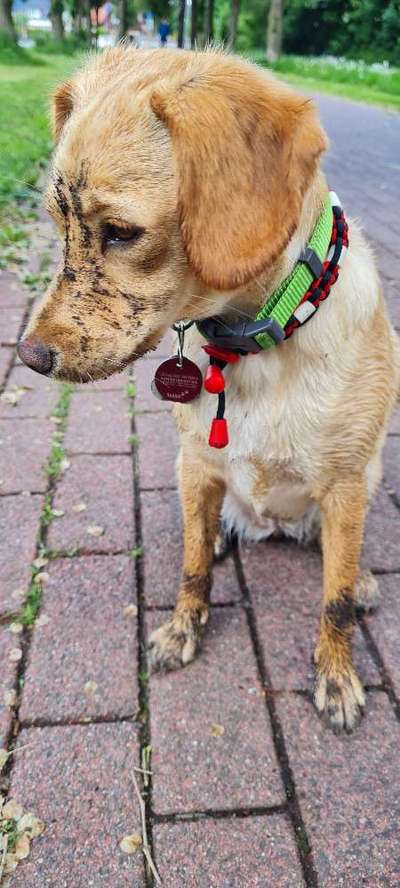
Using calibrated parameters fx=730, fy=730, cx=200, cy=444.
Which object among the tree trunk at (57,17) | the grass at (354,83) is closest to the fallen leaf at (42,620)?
the grass at (354,83)

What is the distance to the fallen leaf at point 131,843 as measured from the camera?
66.8 inches

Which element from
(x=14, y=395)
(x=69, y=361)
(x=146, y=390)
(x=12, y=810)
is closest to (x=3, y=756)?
(x=12, y=810)

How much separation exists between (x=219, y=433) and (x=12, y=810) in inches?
41.4

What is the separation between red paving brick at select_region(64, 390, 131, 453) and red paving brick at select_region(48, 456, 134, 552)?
10cm

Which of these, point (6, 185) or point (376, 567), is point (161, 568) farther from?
point (6, 185)

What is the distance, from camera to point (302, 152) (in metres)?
1.41

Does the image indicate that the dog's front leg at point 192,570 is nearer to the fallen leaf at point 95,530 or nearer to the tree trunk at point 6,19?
the fallen leaf at point 95,530

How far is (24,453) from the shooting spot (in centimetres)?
315

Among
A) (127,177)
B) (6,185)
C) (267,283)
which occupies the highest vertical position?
(127,177)

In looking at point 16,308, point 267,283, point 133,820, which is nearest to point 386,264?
point 16,308

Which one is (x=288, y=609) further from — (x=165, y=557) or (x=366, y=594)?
(x=165, y=557)

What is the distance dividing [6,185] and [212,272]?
6107mm

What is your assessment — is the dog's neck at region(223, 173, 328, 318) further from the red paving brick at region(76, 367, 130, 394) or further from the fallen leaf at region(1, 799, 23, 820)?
the red paving brick at region(76, 367, 130, 394)

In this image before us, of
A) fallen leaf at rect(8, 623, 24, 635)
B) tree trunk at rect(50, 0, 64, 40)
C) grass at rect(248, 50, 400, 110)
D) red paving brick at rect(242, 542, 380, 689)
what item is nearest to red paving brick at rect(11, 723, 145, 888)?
fallen leaf at rect(8, 623, 24, 635)
